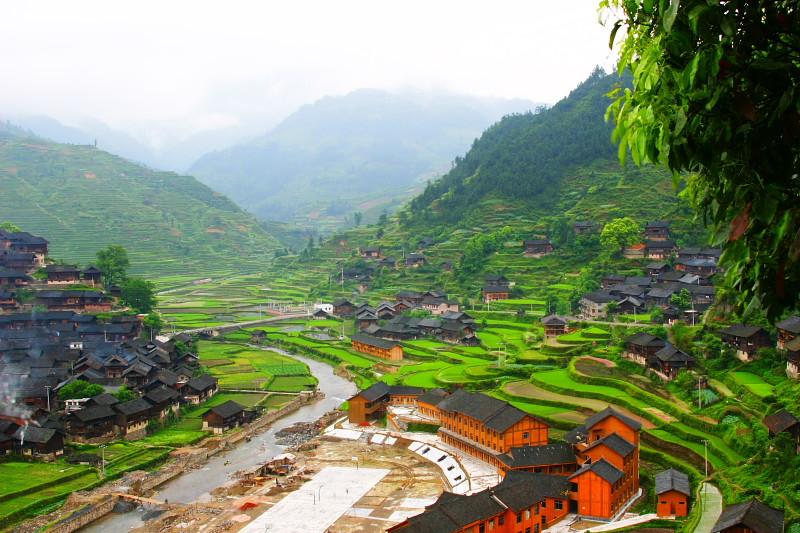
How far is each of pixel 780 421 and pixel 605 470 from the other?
552 cm

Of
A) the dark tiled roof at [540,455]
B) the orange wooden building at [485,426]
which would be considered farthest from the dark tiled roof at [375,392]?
the dark tiled roof at [540,455]

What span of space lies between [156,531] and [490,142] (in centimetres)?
8752

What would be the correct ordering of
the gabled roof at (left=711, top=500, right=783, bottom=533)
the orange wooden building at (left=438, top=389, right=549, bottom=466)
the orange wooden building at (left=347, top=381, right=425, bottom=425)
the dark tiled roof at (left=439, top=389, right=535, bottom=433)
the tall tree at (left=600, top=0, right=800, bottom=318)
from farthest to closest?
the orange wooden building at (left=347, top=381, right=425, bottom=425) < the dark tiled roof at (left=439, top=389, right=535, bottom=433) < the orange wooden building at (left=438, top=389, right=549, bottom=466) < the gabled roof at (left=711, top=500, right=783, bottom=533) < the tall tree at (left=600, top=0, right=800, bottom=318)

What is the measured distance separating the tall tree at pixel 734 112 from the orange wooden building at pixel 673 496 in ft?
59.7

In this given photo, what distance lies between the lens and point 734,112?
4.41 meters

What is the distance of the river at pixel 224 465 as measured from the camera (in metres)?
26.3

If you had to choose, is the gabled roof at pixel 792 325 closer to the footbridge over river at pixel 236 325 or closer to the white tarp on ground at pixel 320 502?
the white tarp on ground at pixel 320 502

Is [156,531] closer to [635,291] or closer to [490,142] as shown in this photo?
[635,291]

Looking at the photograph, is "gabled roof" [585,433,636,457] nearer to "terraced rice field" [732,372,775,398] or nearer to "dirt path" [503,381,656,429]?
"dirt path" [503,381,656,429]

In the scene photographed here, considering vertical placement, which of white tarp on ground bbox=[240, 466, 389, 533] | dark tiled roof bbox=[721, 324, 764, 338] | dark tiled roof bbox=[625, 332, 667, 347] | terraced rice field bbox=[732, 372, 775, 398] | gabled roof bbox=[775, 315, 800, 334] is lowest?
white tarp on ground bbox=[240, 466, 389, 533]

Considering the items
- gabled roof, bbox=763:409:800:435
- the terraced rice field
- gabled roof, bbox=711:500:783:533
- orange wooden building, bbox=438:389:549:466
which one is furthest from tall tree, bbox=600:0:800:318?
orange wooden building, bbox=438:389:549:466

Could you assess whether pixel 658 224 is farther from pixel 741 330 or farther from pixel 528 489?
pixel 528 489

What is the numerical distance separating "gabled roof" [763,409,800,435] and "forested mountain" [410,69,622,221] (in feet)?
192

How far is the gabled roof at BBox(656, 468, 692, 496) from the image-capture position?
2075cm
